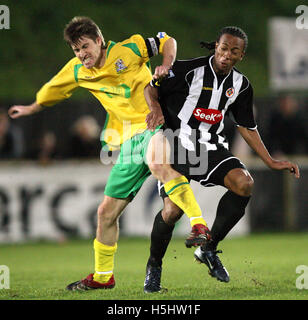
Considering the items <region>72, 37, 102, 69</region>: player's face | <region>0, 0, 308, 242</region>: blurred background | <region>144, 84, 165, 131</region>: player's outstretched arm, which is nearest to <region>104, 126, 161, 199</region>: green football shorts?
<region>144, 84, 165, 131</region>: player's outstretched arm

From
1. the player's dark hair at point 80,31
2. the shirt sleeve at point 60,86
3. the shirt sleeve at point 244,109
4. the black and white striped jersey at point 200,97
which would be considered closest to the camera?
the player's dark hair at point 80,31

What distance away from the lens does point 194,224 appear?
5.02 metres

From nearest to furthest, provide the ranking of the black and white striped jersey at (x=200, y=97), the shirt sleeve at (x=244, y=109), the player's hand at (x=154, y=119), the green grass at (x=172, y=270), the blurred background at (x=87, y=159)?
the player's hand at (x=154, y=119) → the green grass at (x=172, y=270) → the black and white striped jersey at (x=200, y=97) → the shirt sleeve at (x=244, y=109) → the blurred background at (x=87, y=159)

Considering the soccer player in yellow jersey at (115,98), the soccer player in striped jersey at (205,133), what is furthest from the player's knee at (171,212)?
the soccer player in yellow jersey at (115,98)

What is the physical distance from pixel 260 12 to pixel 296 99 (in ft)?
23.3

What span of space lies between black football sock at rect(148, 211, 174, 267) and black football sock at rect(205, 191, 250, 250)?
1.18ft

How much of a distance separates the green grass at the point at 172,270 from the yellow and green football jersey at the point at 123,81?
1.31 metres

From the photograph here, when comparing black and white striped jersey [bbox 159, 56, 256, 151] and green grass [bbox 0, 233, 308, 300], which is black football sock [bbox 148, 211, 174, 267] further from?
black and white striped jersey [bbox 159, 56, 256, 151]

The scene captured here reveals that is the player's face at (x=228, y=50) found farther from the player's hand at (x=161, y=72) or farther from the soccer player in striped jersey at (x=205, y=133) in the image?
the player's hand at (x=161, y=72)

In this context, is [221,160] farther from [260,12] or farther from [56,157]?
[260,12]

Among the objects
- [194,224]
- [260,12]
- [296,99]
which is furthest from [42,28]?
[194,224]

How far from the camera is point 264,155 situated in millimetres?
5926

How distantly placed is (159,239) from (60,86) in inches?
60.9

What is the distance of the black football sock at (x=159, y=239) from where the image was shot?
583 cm
